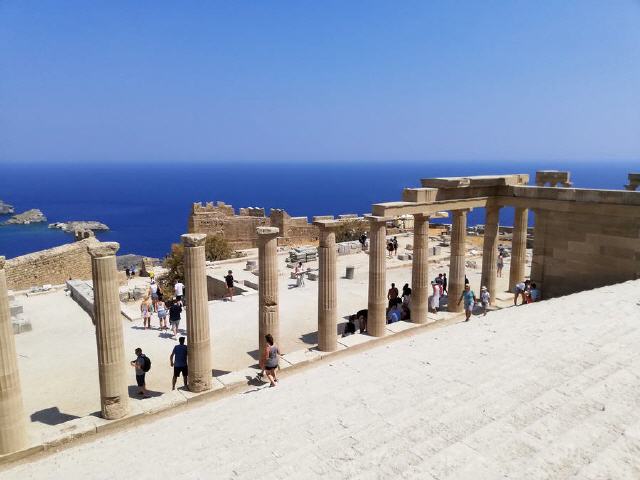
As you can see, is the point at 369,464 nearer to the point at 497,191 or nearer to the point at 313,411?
the point at 313,411

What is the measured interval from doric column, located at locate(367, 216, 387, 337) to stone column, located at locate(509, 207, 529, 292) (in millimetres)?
6699

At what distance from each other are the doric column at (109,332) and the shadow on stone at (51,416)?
126 centimetres

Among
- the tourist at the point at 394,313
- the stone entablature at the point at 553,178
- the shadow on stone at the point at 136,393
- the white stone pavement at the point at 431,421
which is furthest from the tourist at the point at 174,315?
the stone entablature at the point at 553,178

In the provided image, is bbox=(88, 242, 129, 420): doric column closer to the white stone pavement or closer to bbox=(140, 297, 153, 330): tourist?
the white stone pavement

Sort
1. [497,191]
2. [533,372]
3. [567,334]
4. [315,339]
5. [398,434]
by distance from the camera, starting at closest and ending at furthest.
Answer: [398,434]
[533,372]
[567,334]
[315,339]
[497,191]

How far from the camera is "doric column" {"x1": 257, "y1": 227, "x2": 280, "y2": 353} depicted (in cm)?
1116

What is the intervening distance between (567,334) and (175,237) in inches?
3301

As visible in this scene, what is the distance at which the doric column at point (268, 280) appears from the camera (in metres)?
11.2

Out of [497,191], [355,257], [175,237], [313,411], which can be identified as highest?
[497,191]

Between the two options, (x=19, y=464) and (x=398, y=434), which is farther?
(x=19, y=464)

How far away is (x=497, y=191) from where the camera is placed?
54.3ft

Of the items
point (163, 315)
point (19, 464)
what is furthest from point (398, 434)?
point (163, 315)

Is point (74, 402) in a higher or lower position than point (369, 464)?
lower

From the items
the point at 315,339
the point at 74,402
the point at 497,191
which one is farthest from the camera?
the point at 497,191
